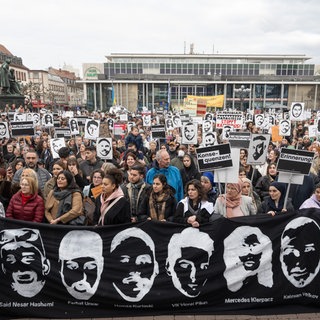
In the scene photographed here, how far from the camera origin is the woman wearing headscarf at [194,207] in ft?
15.2

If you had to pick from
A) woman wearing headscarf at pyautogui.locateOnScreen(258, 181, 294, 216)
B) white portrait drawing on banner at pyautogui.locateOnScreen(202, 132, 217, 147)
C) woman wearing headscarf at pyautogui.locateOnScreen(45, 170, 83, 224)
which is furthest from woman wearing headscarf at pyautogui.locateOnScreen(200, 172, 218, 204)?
white portrait drawing on banner at pyautogui.locateOnScreen(202, 132, 217, 147)

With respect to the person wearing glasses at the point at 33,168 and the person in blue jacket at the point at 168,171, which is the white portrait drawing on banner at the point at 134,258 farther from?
the person wearing glasses at the point at 33,168

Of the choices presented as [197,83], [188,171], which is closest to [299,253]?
[188,171]

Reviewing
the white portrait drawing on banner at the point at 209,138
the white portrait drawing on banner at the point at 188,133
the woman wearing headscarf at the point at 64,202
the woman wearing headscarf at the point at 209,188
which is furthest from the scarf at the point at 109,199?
the white portrait drawing on banner at the point at 209,138

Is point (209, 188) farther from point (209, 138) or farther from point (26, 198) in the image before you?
point (209, 138)

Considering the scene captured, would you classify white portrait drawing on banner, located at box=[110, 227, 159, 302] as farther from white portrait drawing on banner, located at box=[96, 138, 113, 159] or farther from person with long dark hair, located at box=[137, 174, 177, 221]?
white portrait drawing on banner, located at box=[96, 138, 113, 159]

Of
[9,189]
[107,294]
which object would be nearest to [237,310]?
[107,294]

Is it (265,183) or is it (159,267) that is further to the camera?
(265,183)

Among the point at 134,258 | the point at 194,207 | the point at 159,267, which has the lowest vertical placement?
the point at 159,267

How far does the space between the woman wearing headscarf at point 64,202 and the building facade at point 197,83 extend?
73121mm

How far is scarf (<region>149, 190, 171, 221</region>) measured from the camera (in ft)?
16.0

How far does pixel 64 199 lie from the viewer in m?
4.81

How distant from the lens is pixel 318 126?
12.2 m

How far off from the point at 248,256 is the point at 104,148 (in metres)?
5.00
